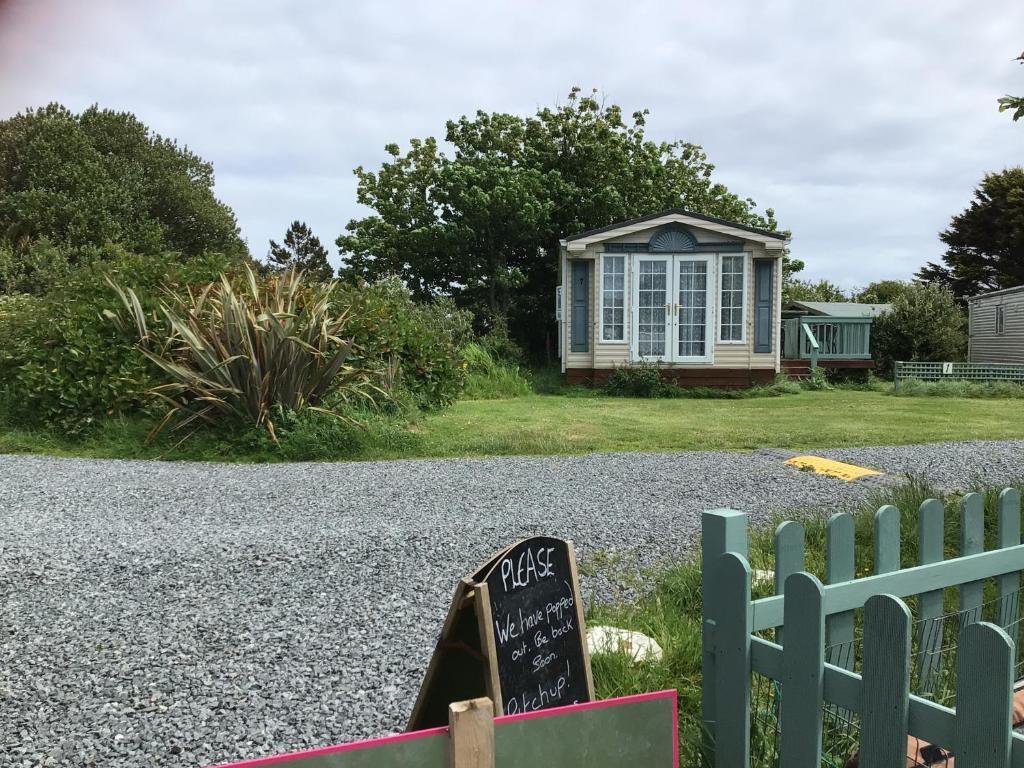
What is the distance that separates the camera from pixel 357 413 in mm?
8406

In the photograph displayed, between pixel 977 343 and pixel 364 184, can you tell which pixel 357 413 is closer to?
pixel 364 184

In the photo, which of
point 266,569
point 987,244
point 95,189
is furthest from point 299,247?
point 266,569

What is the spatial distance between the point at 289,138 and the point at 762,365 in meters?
13.2

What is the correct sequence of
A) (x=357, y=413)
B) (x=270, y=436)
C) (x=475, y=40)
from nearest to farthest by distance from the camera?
(x=475, y=40) → (x=270, y=436) → (x=357, y=413)

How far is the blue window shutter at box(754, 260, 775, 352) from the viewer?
1579cm

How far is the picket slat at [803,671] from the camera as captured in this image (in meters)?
1.53

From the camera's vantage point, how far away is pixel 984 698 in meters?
1.29

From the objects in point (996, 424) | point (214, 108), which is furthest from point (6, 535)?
point (996, 424)

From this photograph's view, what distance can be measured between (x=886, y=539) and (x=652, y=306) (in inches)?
550

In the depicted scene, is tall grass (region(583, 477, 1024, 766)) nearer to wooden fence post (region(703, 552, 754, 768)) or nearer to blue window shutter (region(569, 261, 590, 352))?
wooden fence post (region(703, 552, 754, 768))

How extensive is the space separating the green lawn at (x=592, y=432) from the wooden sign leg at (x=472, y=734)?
631 cm

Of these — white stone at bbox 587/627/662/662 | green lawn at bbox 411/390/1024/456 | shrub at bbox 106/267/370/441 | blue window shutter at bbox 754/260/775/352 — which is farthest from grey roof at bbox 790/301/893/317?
white stone at bbox 587/627/662/662

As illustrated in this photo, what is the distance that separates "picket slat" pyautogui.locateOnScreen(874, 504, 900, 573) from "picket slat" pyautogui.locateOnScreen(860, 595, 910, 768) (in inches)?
25.5

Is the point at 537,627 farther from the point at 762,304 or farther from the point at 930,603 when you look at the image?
the point at 762,304
